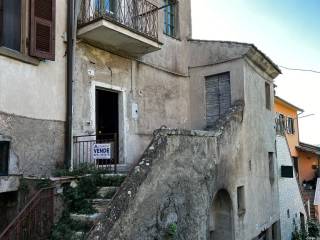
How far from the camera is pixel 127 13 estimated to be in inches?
429

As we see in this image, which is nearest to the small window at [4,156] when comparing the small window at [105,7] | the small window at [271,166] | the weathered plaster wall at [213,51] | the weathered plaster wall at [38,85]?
the weathered plaster wall at [38,85]

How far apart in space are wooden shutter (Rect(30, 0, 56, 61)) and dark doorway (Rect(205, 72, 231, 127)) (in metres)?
6.65

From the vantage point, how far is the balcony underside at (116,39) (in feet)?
29.8

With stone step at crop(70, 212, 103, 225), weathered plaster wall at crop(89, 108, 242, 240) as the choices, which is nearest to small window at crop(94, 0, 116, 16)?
weathered plaster wall at crop(89, 108, 242, 240)

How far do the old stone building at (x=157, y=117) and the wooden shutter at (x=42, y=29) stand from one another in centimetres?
12

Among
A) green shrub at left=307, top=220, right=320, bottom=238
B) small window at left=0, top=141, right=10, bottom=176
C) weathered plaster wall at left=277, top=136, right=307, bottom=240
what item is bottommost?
green shrub at left=307, top=220, right=320, bottom=238

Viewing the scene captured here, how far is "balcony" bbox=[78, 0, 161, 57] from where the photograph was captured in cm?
916

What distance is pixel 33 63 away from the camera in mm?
8086

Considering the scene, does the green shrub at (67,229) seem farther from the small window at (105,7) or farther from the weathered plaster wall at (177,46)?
the weathered plaster wall at (177,46)

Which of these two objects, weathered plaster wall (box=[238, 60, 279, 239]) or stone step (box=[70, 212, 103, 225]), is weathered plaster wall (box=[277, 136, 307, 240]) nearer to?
weathered plaster wall (box=[238, 60, 279, 239])

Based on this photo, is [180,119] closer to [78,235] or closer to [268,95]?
[268,95]

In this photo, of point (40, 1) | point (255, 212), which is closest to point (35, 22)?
point (40, 1)

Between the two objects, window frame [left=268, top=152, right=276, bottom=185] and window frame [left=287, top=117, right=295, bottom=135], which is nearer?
window frame [left=268, top=152, right=276, bottom=185]

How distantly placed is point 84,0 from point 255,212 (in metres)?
8.55
